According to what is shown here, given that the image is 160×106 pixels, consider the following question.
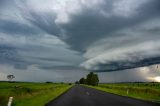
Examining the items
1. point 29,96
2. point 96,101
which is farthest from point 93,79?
point 96,101

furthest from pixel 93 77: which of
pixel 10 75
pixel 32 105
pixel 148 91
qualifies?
pixel 32 105

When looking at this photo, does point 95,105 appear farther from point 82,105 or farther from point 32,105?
point 32,105

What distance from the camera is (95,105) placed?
20.9 metres

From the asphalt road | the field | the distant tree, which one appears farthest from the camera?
the distant tree

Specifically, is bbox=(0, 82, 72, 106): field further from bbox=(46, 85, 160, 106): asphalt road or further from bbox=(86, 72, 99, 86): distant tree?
bbox=(86, 72, 99, 86): distant tree

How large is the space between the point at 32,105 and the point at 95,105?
5.44 m

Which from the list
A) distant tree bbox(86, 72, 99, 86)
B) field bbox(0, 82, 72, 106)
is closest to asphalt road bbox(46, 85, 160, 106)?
field bbox(0, 82, 72, 106)

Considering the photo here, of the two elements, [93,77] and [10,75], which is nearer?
[10,75]

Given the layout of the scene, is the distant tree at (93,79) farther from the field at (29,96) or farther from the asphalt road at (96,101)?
the asphalt road at (96,101)

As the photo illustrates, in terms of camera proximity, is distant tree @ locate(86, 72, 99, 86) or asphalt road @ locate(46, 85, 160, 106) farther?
distant tree @ locate(86, 72, 99, 86)

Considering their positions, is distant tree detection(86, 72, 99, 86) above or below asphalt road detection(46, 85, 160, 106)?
above

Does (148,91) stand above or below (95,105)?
above

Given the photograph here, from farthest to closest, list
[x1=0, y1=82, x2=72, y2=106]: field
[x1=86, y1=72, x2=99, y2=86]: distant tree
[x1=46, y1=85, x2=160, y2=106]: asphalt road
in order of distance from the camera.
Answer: [x1=86, y1=72, x2=99, y2=86]: distant tree → [x1=0, y1=82, x2=72, y2=106]: field → [x1=46, y1=85, x2=160, y2=106]: asphalt road

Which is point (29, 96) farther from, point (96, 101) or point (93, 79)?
point (93, 79)
